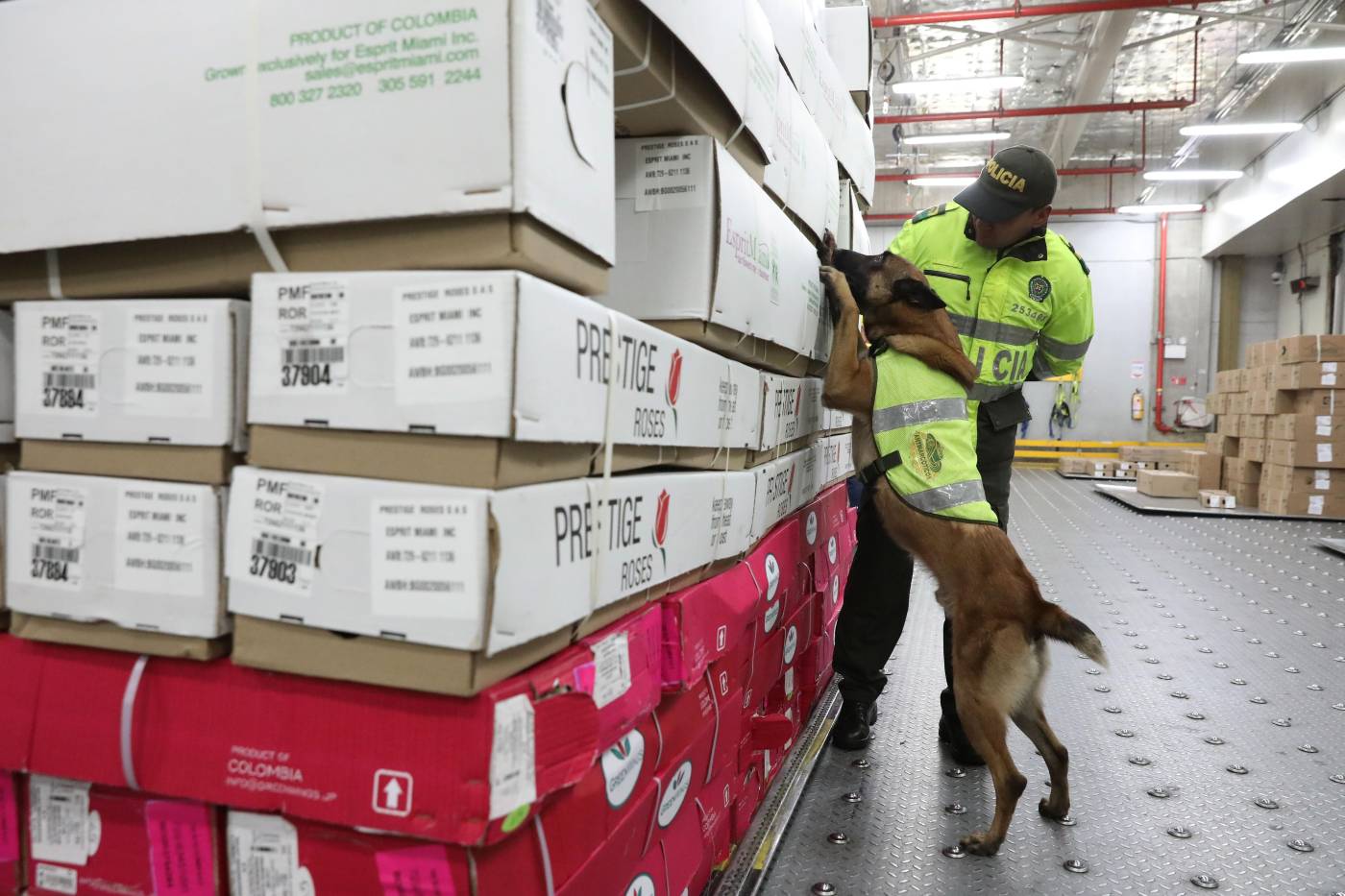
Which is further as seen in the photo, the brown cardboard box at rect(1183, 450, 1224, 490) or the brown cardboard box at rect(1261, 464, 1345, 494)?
the brown cardboard box at rect(1183, 450, 1224, 490)

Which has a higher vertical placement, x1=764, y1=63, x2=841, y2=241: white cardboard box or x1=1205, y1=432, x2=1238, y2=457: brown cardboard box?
x1=764, y1=63, x2=841, y2=241: white cardboard box

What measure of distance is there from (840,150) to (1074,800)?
192 centimetres

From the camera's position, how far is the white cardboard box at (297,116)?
77cm

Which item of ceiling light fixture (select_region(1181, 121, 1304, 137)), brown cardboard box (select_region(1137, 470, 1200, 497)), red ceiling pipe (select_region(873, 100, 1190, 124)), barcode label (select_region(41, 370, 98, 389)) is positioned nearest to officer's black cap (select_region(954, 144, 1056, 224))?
barcode label (select_region(41, 370, 98, 389))

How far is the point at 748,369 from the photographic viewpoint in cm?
159

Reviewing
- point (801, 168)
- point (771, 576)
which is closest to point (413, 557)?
point (771, 576)

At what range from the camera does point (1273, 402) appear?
7.26 m

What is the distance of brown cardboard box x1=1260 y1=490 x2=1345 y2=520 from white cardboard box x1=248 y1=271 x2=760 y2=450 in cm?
800

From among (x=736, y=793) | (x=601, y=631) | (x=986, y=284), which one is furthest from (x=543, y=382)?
(x=986, y=284)

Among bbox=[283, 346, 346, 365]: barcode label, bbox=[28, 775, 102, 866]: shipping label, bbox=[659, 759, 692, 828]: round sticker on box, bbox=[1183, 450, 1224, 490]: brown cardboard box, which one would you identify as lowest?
bbox=[659, 759, 692, 828]: round sticker on box

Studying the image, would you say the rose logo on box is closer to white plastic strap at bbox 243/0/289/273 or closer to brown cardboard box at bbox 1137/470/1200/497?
white plastic strap at bbox 243/0/289/273

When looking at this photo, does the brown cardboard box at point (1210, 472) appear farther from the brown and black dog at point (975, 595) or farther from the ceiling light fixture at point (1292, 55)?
the brown and black dog at point (975, 595)

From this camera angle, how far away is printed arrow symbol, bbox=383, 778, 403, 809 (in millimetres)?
801

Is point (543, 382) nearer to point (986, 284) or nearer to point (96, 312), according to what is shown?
point (96, 312)
